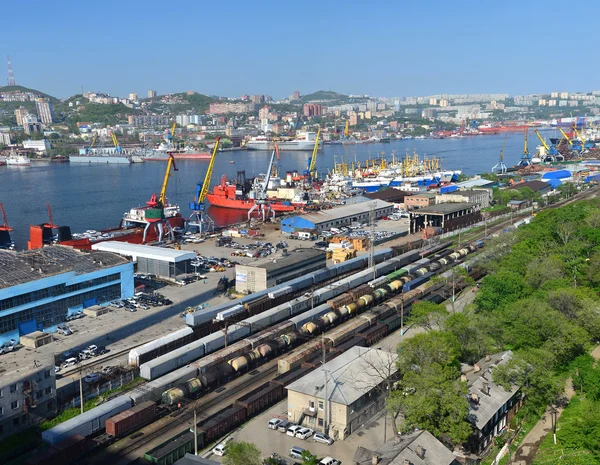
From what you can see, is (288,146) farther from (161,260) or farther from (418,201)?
(161,260)

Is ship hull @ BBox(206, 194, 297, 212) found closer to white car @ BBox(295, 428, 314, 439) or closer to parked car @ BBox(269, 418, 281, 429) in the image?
parked car @ BBox(269, 418, 281, 429)

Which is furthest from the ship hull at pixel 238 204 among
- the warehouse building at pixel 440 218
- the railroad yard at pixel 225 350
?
the railroad yard at pixel 225 350

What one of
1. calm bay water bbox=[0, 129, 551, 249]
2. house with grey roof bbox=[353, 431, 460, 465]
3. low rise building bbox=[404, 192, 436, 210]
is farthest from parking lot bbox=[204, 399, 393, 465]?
low rise building bbox=[404, 192, 436, 210]

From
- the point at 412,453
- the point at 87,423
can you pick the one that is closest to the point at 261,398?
the point at 87,423

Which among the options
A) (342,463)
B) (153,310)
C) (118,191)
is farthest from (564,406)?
(118,191)

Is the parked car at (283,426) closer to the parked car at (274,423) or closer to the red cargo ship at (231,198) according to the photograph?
the parked car at (274,423)

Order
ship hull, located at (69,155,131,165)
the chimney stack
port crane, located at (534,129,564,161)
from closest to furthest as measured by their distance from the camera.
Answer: the chimney stack
port crane, located at (534,129,564,161)
ship hull, located at (69,155,131,165)

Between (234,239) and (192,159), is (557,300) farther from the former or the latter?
(192,159)
